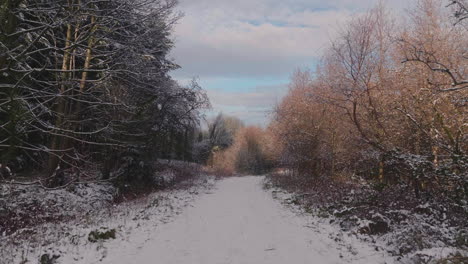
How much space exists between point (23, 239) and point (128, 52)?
4.58m

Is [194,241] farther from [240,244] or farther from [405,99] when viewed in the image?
[405,99]

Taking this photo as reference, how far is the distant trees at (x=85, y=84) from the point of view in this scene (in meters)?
5.44

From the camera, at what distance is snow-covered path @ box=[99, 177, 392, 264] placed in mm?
5695

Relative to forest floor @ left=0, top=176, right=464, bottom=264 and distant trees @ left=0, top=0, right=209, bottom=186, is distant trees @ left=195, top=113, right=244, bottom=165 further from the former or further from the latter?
forest floor @ left=0, top=176, right=464, bottom=264

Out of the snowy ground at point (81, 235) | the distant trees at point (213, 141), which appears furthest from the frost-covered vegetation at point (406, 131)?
the distant trees at point (213, 141)

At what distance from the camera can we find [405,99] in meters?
9.52

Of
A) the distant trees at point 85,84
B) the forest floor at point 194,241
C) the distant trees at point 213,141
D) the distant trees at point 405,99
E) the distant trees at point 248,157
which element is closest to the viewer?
the distant trees at point 85,84

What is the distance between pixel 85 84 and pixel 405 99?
11166mm

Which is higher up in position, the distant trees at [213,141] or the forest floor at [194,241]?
the distant trees at [213,141]

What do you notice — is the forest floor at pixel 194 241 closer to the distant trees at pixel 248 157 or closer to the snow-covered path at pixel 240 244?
the snow-covered path at pixel 240 244

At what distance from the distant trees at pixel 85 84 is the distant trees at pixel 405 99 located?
19.3 feet

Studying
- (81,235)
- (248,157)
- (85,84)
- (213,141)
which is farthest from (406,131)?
(213,141)

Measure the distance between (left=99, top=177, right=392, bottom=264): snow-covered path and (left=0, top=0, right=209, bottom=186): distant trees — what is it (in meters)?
2.26

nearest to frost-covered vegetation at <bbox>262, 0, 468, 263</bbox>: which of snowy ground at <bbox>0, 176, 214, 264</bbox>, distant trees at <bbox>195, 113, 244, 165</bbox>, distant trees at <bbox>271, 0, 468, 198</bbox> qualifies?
distant trees at <bbox>271, 0, 468, 198</bbox>
